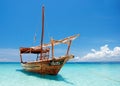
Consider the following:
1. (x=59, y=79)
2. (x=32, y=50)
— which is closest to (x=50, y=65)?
(x=59, y=79)

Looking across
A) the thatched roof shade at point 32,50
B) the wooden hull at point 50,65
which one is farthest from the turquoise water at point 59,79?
the thatched roof shade at point 32,50

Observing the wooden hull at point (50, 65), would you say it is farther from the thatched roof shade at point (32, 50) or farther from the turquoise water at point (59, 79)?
the thatched roof shade at point (32, 50)

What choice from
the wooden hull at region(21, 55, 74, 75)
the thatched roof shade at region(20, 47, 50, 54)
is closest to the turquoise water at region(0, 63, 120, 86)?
the wooden hull at region(21, 55, 74, 75)

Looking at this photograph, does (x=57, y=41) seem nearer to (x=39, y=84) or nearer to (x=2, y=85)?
(x=39, y=84)

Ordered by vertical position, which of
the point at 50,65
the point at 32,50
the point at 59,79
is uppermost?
the point at 32,50

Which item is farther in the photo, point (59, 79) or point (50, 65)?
point (50, 65)

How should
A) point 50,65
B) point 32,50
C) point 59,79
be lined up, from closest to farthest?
point 59,79 < point 50,65 < point 32,50

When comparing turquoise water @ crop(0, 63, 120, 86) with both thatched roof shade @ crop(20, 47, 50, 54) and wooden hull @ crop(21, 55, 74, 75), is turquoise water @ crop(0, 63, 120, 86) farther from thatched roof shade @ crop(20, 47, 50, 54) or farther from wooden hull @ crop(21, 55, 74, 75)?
thatched roof shade @ crop(20, 47, 50, 54)

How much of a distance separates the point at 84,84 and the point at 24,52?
8179 millimetres

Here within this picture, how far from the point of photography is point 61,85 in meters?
13.6

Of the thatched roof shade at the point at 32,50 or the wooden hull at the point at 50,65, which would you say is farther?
the thatched roof shade at the point at 32,50

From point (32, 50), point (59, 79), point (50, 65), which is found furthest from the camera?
point (32, 50)

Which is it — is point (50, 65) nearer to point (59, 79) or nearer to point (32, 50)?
point (59, 79)

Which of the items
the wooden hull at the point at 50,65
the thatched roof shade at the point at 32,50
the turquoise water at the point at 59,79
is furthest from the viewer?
the thatched roof shade at the point at 32,50
